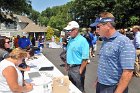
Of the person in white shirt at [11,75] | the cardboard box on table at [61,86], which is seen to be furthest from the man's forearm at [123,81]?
the person in white shirt at [11,75]

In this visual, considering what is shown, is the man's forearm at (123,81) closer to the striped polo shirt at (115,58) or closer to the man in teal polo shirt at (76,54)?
the striped polo shirt at (115,58)

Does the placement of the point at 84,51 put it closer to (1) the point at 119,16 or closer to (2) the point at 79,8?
(1) the point at 119,16

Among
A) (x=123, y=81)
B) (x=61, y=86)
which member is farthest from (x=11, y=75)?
(x=123, y=81)

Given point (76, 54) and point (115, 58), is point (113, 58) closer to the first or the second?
point (115, 58)

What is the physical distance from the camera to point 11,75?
179 inches

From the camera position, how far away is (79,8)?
67188 millimetres

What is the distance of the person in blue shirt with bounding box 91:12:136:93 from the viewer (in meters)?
3.85

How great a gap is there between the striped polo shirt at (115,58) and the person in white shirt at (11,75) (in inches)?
47.1

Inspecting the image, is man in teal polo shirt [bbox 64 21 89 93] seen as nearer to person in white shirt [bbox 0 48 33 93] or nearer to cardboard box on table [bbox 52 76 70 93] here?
cardboard box on table [bbox 52 76 70 93]

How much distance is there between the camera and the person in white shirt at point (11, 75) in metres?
4.55

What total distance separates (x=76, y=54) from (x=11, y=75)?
1.74 metres

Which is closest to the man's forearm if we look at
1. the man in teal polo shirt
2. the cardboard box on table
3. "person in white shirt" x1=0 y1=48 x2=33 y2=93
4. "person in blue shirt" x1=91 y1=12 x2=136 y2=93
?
"person in blue shirt" x1=91 y1=12 x2=136 y2=93

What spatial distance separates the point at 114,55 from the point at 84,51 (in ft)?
6.39

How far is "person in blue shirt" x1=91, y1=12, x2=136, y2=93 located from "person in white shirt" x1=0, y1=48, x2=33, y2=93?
3.90 ft
